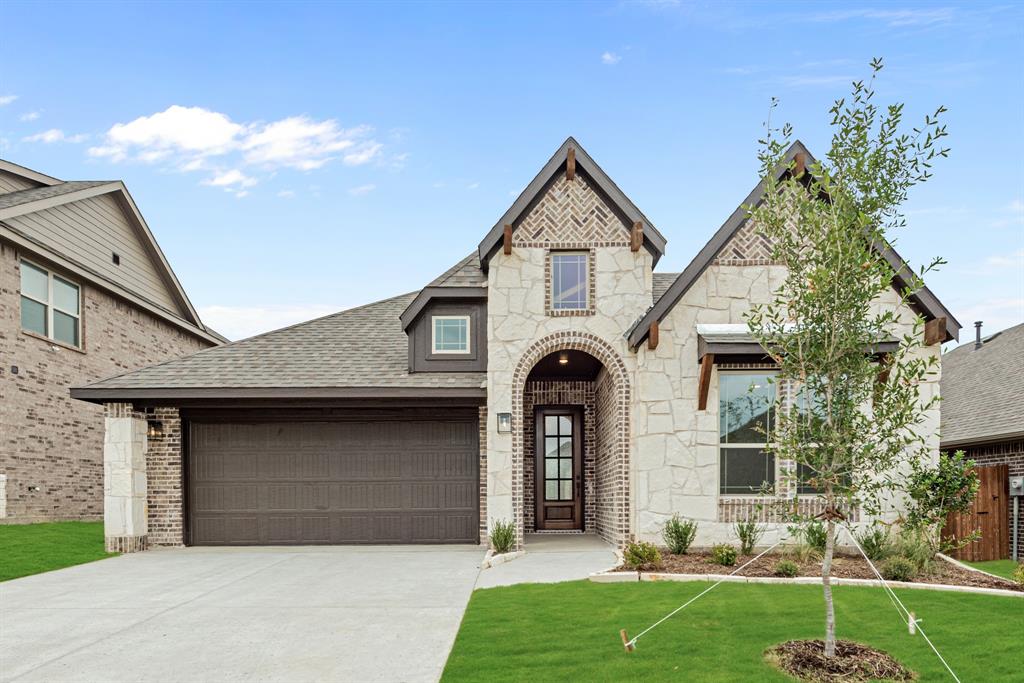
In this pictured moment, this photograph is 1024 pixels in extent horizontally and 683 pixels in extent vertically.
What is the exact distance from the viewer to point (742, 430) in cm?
1329

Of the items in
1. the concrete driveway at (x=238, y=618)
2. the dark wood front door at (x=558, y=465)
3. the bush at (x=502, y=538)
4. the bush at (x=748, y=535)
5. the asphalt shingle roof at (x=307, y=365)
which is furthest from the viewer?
the dark wood front door at (x=558, y=465)

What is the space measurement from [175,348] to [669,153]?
1627cm

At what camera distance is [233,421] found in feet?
51.0

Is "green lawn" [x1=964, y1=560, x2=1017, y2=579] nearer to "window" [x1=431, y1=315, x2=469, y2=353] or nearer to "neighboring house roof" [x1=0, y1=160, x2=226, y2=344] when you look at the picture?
"window" [x1=431, y1=315, x2=469, y2=353]

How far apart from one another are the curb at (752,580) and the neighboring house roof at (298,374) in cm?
479

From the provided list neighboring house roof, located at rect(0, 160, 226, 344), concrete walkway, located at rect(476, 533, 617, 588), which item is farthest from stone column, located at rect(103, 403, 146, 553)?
concrete walkway, located at rect(476, 533, 617, 588)

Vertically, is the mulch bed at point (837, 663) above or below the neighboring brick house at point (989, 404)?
below

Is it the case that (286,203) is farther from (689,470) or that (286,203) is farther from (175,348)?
(689,470)

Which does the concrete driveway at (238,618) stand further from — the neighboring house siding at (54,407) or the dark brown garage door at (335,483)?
the neighboring house siding at (54,407)

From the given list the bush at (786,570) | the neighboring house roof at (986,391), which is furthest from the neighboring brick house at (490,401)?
the neighboring house roof at (986,391)

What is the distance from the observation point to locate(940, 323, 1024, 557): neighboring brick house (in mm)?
15414

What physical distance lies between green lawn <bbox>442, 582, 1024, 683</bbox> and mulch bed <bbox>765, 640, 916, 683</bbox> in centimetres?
15

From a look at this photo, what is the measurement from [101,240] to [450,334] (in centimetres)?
1159

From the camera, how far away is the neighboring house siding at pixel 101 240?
1842 centimetres
